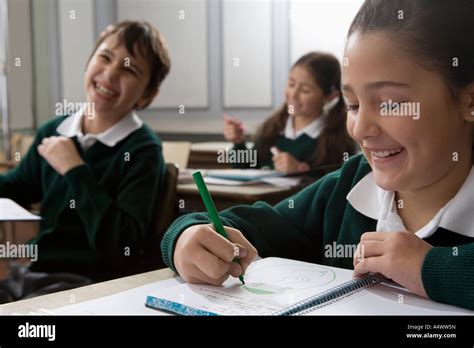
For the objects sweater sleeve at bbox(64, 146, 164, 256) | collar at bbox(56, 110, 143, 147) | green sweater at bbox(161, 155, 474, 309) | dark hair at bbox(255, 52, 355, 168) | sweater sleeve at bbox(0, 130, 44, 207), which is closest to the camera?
green sweater at bbox(161, 155, 474, 309)

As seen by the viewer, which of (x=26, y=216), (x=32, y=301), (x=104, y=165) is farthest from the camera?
(x=104, y=165)

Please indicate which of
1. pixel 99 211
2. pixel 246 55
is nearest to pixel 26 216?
pixel 99 211

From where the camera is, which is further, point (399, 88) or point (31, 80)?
point (31, 80)

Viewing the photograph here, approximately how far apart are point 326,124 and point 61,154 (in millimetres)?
1230

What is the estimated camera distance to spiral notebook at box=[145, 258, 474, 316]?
0.53m

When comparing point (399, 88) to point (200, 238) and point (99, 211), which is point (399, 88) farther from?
point (99, 211)

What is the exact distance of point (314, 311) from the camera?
523mm

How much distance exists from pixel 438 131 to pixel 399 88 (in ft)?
0.25

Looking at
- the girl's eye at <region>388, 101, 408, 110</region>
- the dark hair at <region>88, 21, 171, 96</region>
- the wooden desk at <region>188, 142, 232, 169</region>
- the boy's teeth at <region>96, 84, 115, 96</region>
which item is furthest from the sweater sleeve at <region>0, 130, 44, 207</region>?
the wooden desk at <region>188, 142, 232, 169</region>

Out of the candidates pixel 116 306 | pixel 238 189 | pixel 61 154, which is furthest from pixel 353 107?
pixel 238 189

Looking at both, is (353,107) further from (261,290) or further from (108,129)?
(108,129)

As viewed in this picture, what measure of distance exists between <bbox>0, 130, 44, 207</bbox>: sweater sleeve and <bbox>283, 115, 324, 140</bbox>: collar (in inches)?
44.5

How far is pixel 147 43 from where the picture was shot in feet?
5.02

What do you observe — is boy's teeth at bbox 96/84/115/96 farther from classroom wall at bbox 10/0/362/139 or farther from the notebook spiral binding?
classroom wall at bbox 10/0/362/139
